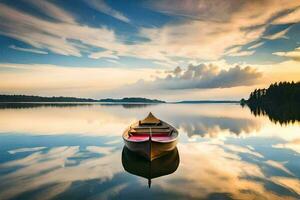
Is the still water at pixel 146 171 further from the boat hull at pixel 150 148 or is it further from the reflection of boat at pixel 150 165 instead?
the boat hull at pixel 150 148

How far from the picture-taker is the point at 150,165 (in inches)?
637

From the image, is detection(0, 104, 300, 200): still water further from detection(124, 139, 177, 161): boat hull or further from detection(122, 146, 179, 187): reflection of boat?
detection(124, 139, 177, 161): boat hull

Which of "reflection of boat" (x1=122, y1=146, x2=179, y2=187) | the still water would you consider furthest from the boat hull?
the still water

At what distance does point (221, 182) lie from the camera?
43.3 feet

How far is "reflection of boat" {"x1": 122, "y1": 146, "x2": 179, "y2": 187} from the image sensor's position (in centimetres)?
1476

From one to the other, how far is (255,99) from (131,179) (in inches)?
6061

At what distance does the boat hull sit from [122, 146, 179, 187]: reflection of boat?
46 cm

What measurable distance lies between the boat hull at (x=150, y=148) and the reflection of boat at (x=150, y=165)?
46cm

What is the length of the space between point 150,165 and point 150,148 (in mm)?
1137

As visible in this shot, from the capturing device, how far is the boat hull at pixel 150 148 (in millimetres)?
16000

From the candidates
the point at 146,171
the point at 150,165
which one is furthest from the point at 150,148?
the point at 146,171

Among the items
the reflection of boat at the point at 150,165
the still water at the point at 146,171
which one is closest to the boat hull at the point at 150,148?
the reflection of boat at the point at 150,165

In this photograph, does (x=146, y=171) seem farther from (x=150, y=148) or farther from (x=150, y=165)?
(x=150, y=148)

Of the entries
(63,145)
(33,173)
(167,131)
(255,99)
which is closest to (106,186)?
(33,173)
